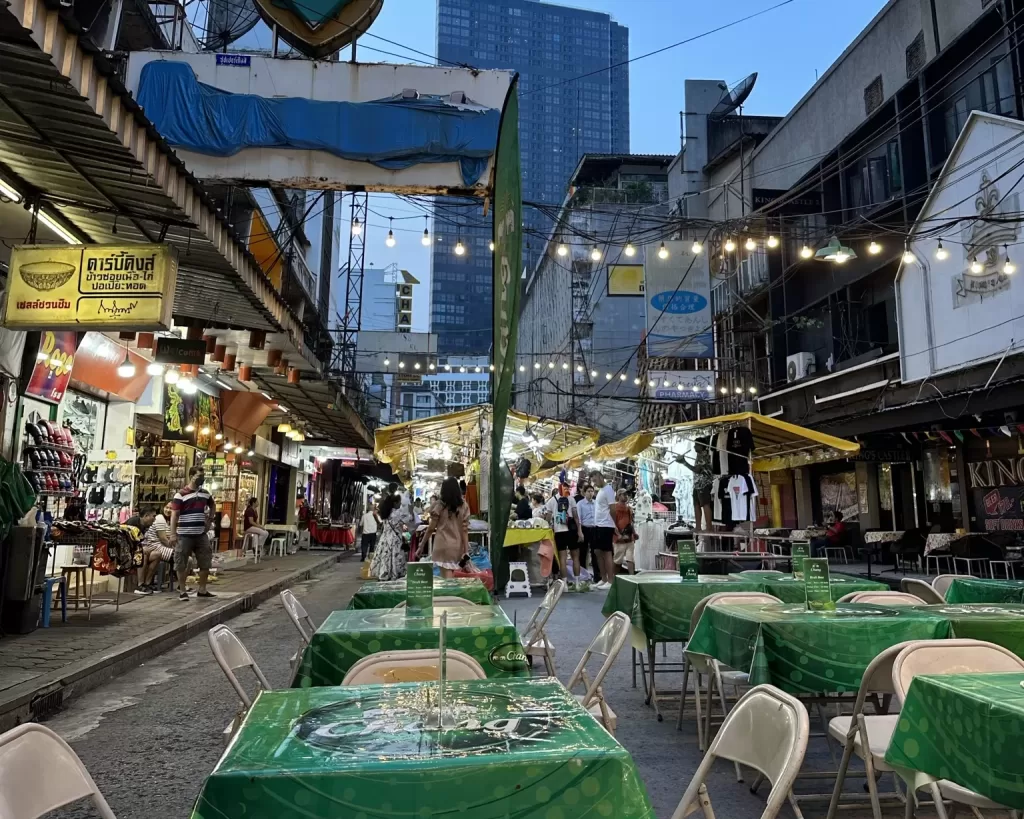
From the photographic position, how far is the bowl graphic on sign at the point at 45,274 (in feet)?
20.5

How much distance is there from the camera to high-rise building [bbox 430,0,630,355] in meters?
131

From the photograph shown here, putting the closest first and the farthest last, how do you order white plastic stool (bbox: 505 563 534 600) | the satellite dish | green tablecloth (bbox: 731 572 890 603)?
green tablecloth (bbox: 731 572 890 603) → white plastic stool (bbox: 505 563 534 600) → the satellite dish

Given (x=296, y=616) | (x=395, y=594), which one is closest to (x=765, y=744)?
(x=296, y=616)

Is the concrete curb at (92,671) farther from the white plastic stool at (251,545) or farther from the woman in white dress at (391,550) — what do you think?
the white plastic stool at (251,545)

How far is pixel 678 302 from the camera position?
17.0 m

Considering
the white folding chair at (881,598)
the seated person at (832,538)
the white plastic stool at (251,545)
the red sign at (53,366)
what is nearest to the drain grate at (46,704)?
the red sign at (53,366)

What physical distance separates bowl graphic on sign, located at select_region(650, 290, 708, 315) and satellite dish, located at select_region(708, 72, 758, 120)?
16.1 m

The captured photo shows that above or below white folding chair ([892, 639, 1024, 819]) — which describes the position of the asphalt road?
below

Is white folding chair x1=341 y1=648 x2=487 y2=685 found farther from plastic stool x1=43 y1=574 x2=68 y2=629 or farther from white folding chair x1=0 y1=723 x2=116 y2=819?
plastic stool x1=43 y1=574 x2=68 y2=629

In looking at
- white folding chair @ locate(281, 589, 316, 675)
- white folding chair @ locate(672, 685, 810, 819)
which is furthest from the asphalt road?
white folding chair @ locate(672, 685, 810, 819)

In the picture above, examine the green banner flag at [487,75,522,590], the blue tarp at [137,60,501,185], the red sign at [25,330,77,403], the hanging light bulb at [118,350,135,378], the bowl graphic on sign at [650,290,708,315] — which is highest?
the blue tarp at [137,60,501,185]

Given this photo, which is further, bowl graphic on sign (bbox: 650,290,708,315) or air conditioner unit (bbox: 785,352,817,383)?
air conditioner unit (bbox: 785,352,817,383)

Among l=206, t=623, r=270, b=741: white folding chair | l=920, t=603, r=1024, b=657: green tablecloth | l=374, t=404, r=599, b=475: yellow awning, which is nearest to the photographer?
l=206, t=623, r=270, b=741: white folding chair

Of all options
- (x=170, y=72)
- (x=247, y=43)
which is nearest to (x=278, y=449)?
(x=247, y=43)
